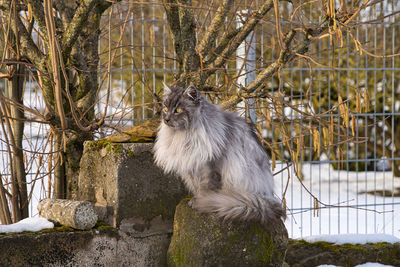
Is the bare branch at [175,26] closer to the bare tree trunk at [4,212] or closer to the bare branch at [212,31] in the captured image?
the bare branch at [212,31]

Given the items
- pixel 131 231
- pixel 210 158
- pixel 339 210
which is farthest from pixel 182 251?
pixel 339 210

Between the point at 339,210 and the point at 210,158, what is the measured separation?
2.42 m

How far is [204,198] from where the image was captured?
9.54 ft

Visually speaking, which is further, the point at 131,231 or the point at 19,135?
the point at 19,135

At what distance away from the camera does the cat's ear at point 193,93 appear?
112 inches

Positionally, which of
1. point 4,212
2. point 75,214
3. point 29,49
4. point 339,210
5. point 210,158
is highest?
point 29,49

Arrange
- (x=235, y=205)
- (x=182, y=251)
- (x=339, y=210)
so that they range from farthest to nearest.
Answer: (x=339, y=210)
(x=182, y=251)
(x=235, y=205)

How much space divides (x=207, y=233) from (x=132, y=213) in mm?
546

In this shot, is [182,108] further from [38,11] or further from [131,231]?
[38,11]

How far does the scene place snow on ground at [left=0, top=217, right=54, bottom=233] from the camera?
2967 millimetres

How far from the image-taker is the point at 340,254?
3758 millimetres

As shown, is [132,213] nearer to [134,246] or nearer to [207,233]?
[134,246]

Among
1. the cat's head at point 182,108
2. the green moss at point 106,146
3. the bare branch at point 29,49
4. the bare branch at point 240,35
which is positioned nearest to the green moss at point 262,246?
the cat's head at point 182,108

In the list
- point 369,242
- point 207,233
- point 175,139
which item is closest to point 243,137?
point 175,139
